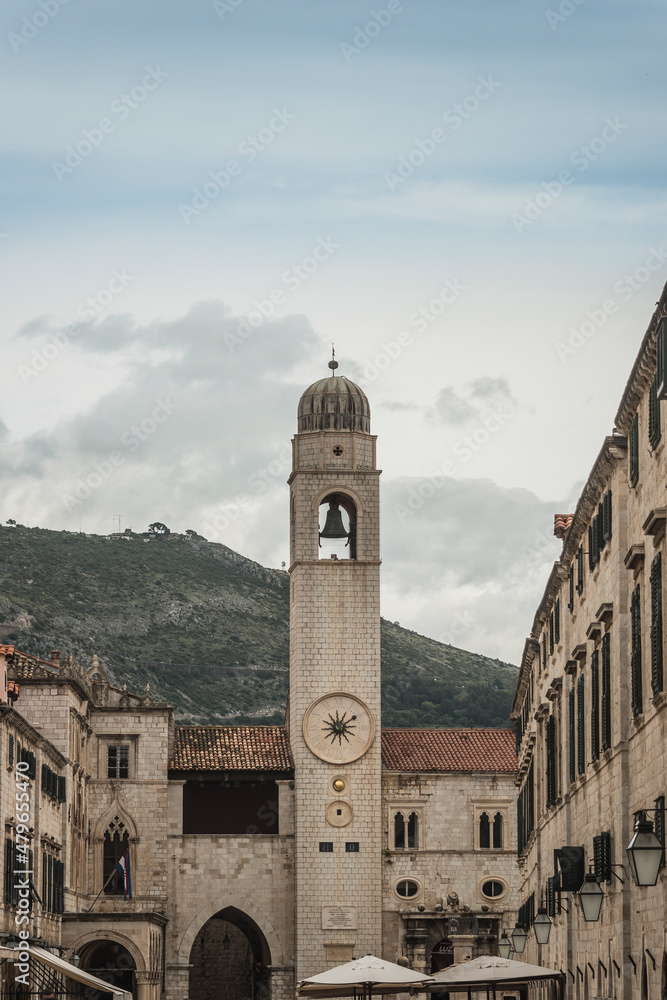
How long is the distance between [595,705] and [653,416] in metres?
8.15

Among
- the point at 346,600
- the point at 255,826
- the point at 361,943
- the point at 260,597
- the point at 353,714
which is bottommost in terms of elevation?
the point at 361,943

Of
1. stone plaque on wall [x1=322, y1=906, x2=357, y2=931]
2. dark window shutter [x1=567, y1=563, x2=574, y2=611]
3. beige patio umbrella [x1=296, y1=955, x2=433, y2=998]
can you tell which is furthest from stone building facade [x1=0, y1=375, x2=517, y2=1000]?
dark window shutter [x1=567, y1=563, x2=574, y2=611]

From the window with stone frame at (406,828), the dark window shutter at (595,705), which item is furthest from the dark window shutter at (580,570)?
the window with stone frame at (406,828)

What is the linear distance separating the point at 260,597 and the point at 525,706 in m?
82.6

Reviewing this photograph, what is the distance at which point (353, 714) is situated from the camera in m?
69.1

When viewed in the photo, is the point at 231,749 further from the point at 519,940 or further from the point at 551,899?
the point at 551,899

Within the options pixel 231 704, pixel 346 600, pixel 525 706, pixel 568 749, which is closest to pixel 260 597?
pixel 231 704

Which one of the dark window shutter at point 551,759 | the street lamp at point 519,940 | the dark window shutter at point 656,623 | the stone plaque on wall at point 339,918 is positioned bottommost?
the stone plaque on wall at point 339,918

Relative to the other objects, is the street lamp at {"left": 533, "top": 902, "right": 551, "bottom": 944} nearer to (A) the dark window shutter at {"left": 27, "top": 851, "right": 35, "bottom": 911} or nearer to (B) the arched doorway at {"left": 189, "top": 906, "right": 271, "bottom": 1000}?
(A) the dark window shutter at {"left": 27, "top": 851, "right": 35, "bottom": 911}

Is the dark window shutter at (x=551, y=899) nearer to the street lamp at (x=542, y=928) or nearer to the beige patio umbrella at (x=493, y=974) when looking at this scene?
the beige patio umbrella at (x=493, y=974)

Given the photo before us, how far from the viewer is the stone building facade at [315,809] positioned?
66562mm

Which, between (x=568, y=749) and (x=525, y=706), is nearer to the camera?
(x=568, y=749)

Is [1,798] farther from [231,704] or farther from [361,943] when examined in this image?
[231,704]

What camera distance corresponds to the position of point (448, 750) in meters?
70.8
